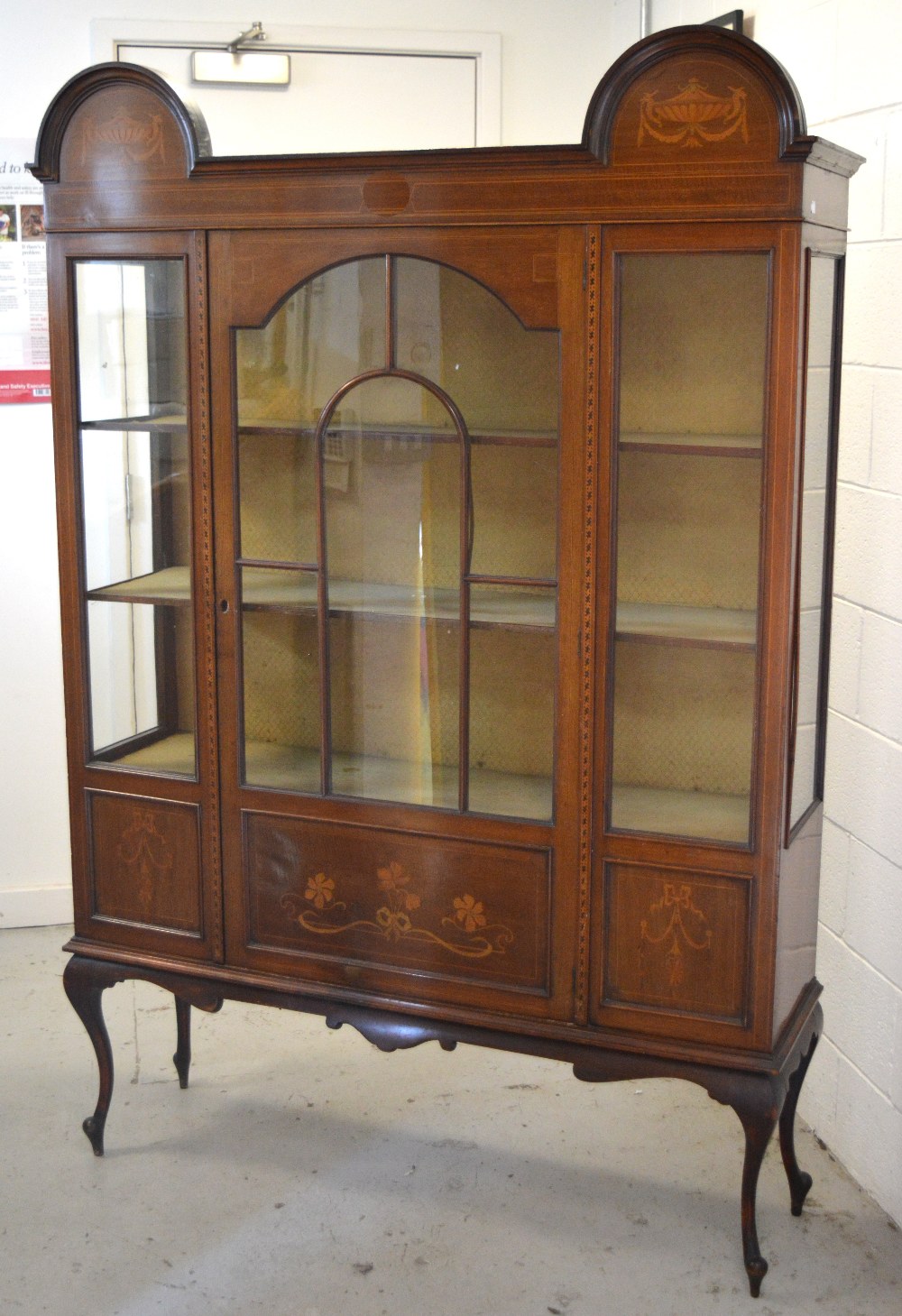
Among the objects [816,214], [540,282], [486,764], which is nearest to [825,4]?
[816,214]

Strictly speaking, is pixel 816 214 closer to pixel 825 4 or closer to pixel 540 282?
pixel 540 282

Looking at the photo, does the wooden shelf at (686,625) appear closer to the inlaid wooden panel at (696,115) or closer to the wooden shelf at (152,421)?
the inlaid wooden panel at (696,115)

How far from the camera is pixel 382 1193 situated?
2580 millimetres

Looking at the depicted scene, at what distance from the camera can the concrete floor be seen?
229cm

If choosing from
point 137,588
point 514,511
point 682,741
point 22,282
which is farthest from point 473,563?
point 22,282

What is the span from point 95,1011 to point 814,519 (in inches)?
64.0

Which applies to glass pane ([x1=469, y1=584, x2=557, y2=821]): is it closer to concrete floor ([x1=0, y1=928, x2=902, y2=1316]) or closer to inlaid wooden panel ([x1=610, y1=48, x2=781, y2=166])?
inlaid wooden panel ([x1=610, y1=48, x2=781, y2=166])

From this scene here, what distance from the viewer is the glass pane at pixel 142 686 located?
2.53m

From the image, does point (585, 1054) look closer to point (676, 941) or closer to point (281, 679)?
point (676, 941)

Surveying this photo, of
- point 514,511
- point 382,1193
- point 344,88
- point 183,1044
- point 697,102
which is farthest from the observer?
point 344,88

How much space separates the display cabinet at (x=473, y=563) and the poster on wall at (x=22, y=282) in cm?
121

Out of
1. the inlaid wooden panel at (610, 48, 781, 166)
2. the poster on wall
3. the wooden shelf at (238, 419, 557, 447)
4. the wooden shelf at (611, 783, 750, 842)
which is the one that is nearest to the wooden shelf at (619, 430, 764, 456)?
the wooden shelf at (238, 419, 557, 447)

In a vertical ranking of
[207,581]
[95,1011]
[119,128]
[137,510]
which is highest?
[119,128]

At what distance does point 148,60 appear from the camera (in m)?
3.42
